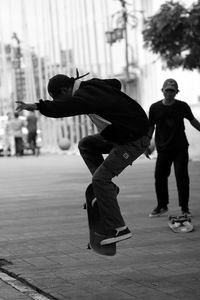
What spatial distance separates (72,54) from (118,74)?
2374mm

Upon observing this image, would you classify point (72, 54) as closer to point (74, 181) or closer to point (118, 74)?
point (118, 74)

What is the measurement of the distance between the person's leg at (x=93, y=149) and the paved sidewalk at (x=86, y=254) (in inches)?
35.1

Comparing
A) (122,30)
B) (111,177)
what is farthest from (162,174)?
(122,30)

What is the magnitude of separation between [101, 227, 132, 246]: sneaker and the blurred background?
18.0 meters

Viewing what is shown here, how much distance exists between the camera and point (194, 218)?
10.1 meters

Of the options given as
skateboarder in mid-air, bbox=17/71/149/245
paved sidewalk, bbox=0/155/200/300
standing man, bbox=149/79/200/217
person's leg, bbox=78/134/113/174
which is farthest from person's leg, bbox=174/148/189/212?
skateboarder in mid-air, bbox=17/71/149/245

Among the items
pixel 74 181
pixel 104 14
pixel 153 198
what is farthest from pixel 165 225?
pixel 104 14

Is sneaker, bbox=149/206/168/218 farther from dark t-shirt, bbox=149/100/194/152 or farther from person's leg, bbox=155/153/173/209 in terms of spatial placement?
dark t-shirt, bbox=149/100/194/152

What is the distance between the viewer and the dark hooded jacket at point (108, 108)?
6262mm

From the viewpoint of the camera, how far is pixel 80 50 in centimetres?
3216

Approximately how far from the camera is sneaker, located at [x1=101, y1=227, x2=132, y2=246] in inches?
262

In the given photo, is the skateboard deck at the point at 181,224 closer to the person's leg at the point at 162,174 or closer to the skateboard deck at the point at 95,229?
the person's leg at the point at 162,174

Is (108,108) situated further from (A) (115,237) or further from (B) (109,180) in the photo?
(A) (115,237)

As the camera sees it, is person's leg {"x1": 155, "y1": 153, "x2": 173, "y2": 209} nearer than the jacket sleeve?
No
